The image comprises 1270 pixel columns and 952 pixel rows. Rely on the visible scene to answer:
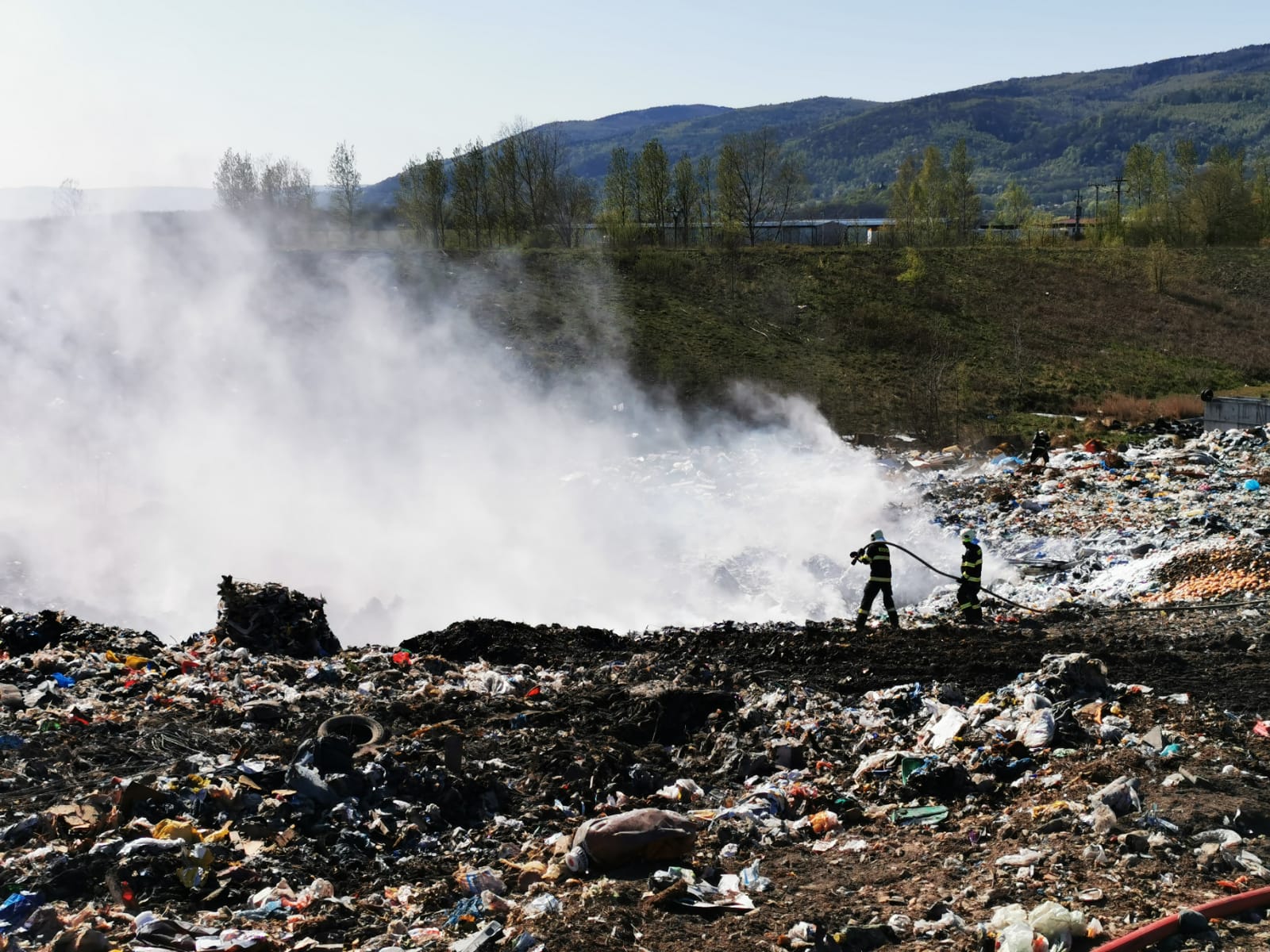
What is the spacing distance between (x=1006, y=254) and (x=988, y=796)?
148 ft

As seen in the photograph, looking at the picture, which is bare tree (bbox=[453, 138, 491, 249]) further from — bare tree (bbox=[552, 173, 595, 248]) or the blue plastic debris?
the blue plastic debris

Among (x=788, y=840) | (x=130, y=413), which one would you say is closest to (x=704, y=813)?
(x=788, y=840)

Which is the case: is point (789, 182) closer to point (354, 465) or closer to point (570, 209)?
point (570, 209)

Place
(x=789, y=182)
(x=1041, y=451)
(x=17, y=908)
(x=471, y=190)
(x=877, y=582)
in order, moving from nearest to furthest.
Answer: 1. (x=17, y=908)
2. (x=877, y=582)
3. (x=1041, y=451)
4. (x=471, y=190)
5. (x=789, y=182)

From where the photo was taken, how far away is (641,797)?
7.43m

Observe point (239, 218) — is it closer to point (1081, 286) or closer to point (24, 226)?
point (24, 226)

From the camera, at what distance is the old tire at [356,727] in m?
8.18

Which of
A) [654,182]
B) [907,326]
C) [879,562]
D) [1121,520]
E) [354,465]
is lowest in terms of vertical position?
[1121,520]

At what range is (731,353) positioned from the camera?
109ft

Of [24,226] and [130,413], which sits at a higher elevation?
[24,226]

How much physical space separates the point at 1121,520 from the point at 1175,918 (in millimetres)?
11892

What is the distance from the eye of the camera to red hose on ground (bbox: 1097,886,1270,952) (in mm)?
4680

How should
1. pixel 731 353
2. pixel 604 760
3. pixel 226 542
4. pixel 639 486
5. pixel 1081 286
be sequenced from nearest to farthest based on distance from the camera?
pixel 604 760, pixel 226 542, pixel 639 486, pixel 731 353, pixel 1081 286

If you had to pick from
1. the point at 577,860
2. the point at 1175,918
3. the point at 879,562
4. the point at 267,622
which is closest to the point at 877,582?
the point at 879,562
